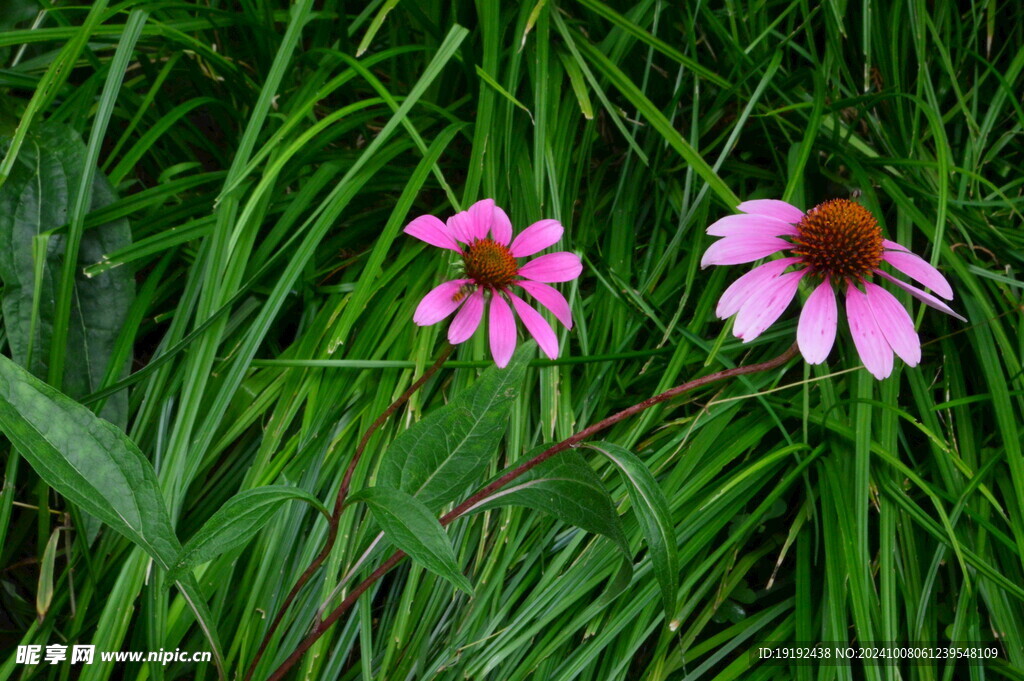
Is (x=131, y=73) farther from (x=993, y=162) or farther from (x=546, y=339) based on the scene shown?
(x=993, y=162)

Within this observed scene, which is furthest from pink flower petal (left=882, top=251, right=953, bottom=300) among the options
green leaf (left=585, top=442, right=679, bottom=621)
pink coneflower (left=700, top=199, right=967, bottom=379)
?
green leaf (left=585, top=442, right=679, bottom=621)

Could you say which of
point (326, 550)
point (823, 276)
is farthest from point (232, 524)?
point (823, 276)

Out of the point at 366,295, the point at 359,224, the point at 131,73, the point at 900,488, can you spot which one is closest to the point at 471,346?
the point at 366,295

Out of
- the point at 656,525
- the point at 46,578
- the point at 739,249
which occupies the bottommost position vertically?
the point at 46,578

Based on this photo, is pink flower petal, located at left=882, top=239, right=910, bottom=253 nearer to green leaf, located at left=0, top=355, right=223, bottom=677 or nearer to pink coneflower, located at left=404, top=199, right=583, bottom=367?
pink coneflower, located at left=404, top=199, right=583, bottom=367

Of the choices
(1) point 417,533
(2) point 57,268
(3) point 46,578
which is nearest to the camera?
(1) point 417,533

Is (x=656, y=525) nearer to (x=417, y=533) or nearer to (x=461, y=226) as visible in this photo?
(x=417, y=533)

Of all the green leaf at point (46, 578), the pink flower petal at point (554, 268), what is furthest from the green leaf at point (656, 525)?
the green leaf at point (46, 578)

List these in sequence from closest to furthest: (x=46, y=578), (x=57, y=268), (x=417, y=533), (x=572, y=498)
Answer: (x=417, y=533) → (x=572, y=498) → (x=46, y=578) → (x=57, y=268)
